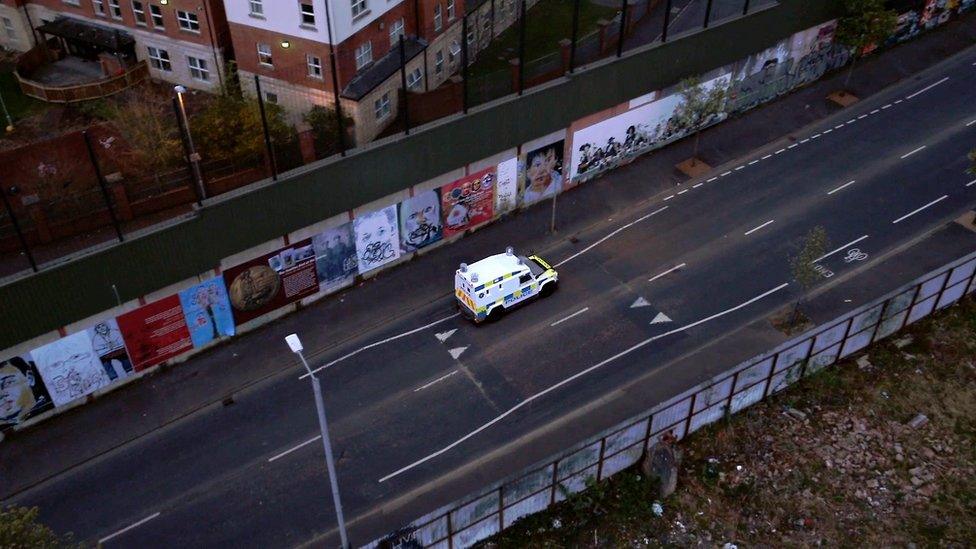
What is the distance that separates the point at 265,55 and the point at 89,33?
12.1 meters

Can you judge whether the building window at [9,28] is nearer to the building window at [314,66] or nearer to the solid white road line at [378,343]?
the building window at [314,66]

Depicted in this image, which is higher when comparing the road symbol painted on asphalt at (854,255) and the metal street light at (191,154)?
the metal street light at (191,154)

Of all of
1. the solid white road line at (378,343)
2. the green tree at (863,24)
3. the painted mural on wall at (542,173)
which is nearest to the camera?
the solid white road line at (378,343)

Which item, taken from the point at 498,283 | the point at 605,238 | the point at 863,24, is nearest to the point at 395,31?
the point at 605,238

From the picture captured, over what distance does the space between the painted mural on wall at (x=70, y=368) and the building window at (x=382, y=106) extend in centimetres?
1499

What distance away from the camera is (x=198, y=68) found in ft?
140

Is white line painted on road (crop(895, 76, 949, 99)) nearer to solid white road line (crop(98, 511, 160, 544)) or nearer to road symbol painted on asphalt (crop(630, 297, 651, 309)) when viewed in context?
road symbol painted on asphalt (crop(630, 297, 651, 309))

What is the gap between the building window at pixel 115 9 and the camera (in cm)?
4287

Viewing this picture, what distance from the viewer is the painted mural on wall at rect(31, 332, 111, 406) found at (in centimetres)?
2790

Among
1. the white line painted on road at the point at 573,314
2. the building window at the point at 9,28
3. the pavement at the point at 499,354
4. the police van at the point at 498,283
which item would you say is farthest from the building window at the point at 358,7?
the building window at the point at 9,28

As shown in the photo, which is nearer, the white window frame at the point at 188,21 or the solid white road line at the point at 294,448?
the solid white road line at the point at 294,448

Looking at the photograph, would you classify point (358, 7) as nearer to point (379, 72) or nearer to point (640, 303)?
point (379, 72)

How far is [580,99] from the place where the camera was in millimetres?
37375

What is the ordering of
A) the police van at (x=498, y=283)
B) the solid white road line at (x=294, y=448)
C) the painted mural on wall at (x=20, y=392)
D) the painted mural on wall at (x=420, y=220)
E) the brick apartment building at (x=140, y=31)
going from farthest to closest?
1. the brick apartment building at (x=140, y=31)
2. the painted mural on wall at (x=420, y=220)
3. the police van at (x=498, y=283)
4. the solid white road line at (x=294, y=448)
5. the painted mural on wall at (x=20, y=392)
